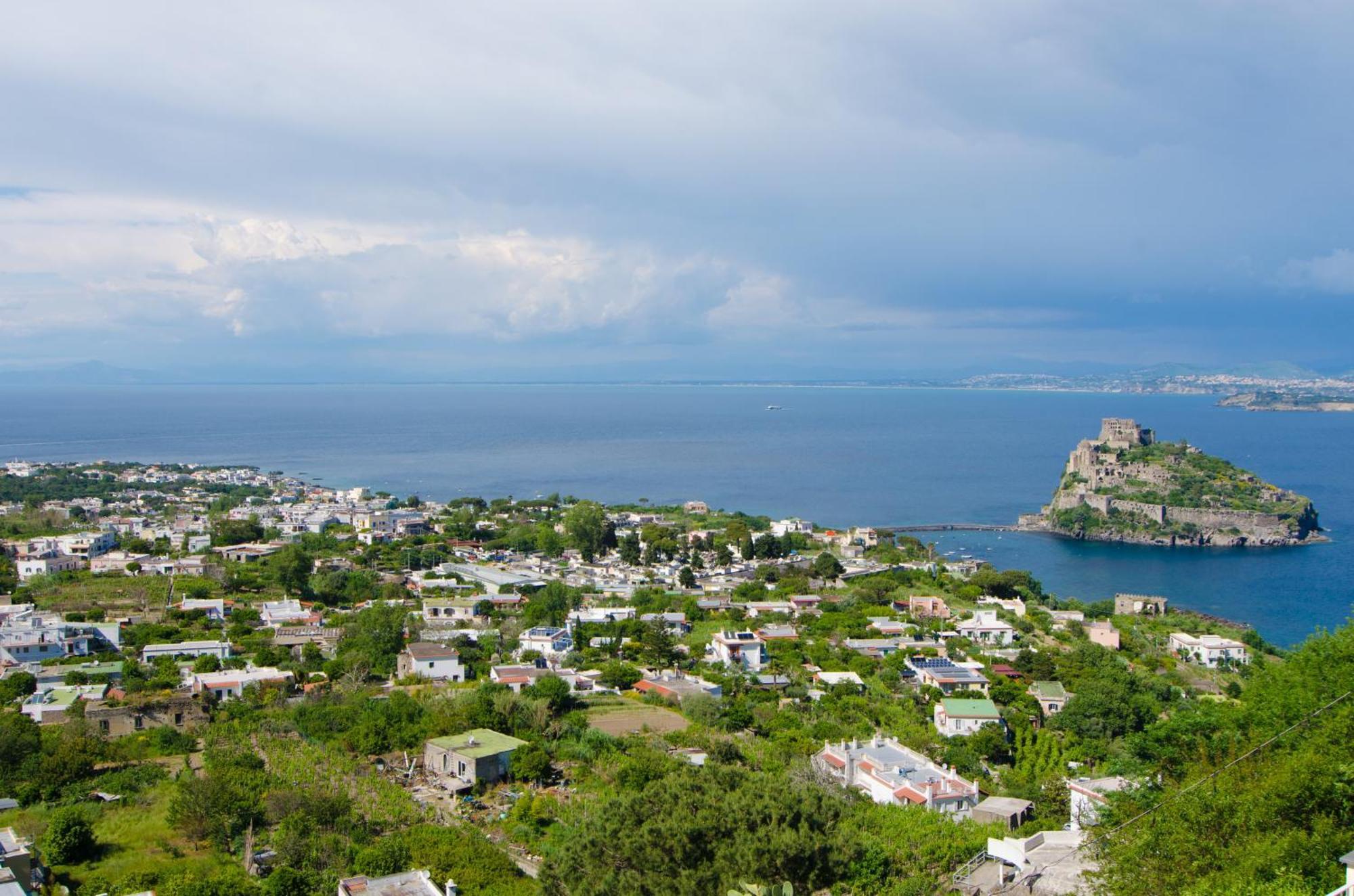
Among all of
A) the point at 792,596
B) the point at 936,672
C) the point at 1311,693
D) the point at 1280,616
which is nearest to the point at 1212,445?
the point at 1280,616

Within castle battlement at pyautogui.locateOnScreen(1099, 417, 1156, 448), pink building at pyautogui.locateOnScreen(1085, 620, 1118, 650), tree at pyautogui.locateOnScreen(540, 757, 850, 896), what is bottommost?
pink building at pyautogui.locateOnScreen(1085, 620, 1118, 650)

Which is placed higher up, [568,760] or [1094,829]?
[1094,829]

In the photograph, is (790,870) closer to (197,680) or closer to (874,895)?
(874,895)

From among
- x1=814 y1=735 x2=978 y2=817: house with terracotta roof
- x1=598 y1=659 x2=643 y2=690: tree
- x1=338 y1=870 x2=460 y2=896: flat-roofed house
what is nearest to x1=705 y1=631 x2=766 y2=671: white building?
x1=598 y1=659 x2=643 y2=690: tree

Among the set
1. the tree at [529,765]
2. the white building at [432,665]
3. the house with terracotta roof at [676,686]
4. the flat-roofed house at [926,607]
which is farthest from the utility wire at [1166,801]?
the flat-roofed house at [926,607]

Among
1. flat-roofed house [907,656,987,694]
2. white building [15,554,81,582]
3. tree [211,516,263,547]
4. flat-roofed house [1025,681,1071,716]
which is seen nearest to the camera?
flat-roofed house [1025,681,1071,716]

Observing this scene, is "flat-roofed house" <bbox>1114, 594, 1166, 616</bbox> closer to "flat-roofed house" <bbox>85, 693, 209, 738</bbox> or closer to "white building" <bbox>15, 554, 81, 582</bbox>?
"flat-roofed house" <bbox>85, 693, 209, 738</bbox>
